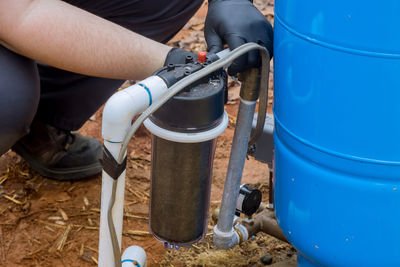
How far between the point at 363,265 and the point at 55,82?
4.23ft

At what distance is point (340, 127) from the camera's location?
1114 mm

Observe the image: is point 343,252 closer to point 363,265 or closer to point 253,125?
point 363,265

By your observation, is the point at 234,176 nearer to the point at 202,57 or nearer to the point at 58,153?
the point at 202,57

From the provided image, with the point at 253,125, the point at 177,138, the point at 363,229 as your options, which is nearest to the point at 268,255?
the point at 253,125

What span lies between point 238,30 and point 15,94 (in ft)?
2.18

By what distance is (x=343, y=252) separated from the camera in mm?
1234

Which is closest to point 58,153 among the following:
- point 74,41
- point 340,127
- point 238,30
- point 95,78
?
point 95,78

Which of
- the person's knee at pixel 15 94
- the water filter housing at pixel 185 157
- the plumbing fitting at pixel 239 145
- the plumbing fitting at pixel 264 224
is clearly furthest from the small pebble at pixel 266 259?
the person's knee at pixel 15 94

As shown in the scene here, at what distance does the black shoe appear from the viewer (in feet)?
6.95

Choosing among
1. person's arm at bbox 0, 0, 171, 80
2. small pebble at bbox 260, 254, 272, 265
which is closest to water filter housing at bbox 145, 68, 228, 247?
person's arm at bbox 0, 0, 171, 80

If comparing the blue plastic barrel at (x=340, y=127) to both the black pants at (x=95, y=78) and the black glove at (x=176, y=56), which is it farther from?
the black pants at (x=95, y=78)

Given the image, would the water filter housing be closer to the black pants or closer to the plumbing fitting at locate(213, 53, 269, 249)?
the plumbing fitting at locate(213, 53, 269, 249)

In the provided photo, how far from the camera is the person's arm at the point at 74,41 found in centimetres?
140

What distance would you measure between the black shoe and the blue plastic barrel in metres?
1.04
